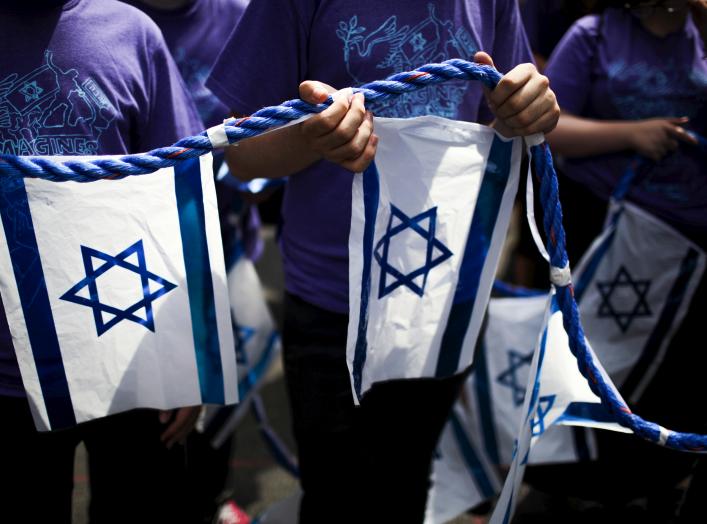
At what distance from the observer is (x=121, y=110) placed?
1221mm

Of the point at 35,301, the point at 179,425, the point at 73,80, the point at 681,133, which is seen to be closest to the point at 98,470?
the point at 179,425

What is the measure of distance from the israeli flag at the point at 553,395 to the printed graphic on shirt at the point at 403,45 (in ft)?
1.56

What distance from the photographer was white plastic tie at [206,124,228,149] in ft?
3.47

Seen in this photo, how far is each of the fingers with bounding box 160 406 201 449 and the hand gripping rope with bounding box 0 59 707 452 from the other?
0.56 metres

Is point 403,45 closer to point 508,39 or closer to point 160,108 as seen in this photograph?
point 508,39

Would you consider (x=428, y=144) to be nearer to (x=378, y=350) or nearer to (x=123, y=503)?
(x=378, y=350)

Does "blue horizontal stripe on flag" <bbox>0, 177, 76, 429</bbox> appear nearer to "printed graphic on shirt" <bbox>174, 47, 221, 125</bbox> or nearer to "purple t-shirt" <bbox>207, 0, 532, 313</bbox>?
"purple t-shirt" <bbox>207, 0, 532, 313</bbox>

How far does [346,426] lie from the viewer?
1.48m

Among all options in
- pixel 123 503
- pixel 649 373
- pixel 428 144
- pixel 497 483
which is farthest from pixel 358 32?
pixel 497 483

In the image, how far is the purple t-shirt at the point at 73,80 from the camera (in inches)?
45.1

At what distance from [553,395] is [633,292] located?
78 cm

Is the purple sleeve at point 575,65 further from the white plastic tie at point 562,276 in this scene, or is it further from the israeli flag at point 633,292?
the white plastic tie at point 562,276

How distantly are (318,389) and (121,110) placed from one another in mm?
656

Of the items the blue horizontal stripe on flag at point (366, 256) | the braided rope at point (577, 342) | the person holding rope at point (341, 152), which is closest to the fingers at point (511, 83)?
the person holding rope at point (341, 152)
